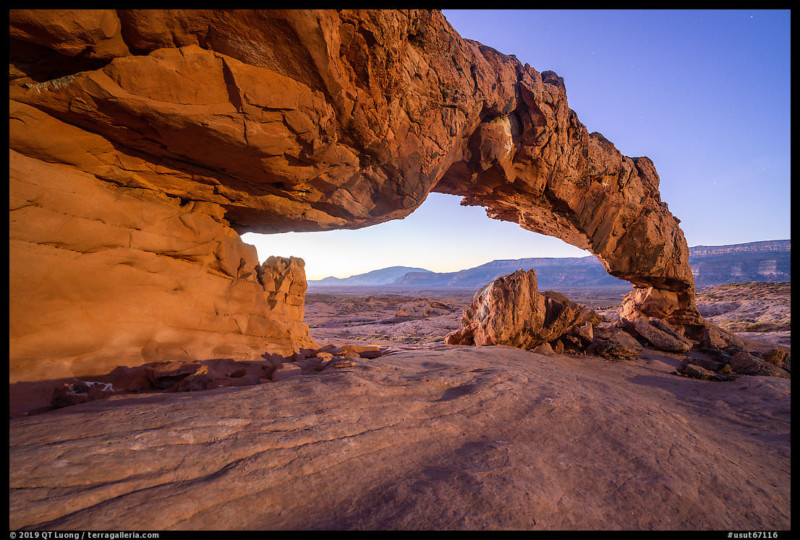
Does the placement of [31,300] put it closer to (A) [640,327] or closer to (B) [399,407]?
(B) [399,407]

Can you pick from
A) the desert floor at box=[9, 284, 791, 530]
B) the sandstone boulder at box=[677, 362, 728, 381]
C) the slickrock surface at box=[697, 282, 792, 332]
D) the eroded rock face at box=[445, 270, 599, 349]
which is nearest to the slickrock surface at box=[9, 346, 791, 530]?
the desert floor at box=[9, 284, 791, 530]

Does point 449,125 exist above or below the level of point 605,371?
above

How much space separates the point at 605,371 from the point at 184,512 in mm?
10367

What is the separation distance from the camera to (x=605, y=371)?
355 inches

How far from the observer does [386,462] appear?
9.66 feet

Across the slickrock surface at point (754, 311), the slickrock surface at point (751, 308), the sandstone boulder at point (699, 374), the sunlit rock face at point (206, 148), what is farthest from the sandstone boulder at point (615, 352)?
the slickrock surface at point (751, 308)

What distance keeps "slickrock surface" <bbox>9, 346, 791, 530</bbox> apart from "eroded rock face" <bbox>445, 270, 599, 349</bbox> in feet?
18.6

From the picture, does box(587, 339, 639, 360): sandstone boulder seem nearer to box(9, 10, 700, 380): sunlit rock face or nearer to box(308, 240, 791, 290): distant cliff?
box(9, 10, 700, 380): sunlit rock face

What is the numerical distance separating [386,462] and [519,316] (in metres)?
8.89

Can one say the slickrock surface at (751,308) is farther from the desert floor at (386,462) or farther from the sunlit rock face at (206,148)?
the sunlit rock face at (206,148)

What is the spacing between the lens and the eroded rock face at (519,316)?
1059 cm

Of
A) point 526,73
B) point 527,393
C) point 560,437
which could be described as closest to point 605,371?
point 527,393

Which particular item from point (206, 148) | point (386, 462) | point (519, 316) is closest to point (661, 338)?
point (519, 316)

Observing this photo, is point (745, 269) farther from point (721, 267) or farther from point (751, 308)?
point (751, 308)
